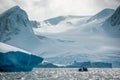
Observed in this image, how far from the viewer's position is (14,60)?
3991 inches

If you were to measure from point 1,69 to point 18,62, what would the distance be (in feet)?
16.9

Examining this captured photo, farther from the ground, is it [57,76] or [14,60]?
[14,60]

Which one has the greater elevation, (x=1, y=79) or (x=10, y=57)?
(x=10, y=57)

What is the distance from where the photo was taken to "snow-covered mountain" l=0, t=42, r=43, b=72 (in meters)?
97.4

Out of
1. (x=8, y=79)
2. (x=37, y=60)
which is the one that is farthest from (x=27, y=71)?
(x=8, y=79)

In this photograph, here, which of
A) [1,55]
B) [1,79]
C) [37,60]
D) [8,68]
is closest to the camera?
[1,79]

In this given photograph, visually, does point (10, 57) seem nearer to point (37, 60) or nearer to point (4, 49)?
point (4, 49)

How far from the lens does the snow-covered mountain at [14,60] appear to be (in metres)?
97.4

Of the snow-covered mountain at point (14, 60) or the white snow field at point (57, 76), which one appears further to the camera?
the snow-covered mountain at point (14, 60)

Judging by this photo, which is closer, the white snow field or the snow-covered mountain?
the white snow field

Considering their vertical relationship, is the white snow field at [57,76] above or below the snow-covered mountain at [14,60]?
below

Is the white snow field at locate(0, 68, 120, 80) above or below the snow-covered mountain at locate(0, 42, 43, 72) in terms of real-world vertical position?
below

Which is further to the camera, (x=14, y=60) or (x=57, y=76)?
(x=14, y=60)

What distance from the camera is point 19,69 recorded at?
10731 centimetres
